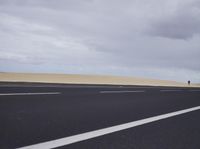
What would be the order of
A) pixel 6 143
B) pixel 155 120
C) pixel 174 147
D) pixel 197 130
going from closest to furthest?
pixel 6 143, pixel 174 147, pixel 197 130, pixel 155 120

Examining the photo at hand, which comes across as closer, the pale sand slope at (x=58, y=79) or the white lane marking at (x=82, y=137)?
the white lane marking at (x=82, y=137)

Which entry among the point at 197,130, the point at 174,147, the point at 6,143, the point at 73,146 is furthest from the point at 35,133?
the point at 197,130

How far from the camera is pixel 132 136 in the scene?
4.21 meters

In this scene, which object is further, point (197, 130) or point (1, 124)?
point (197, 130)

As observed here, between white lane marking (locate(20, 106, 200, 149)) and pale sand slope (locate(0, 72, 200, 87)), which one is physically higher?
pale sand slope (locate(0, 72, 200, 87))

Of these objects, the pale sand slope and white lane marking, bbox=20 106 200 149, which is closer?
white lane marking, bbox=20 106 200 149

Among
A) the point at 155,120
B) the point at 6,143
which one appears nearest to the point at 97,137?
the point at 6,143

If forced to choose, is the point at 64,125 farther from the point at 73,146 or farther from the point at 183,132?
the point at 183,132

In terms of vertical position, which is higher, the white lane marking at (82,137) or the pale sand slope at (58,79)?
the pale sand slope at (58,79)

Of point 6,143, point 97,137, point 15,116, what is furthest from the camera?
point 15,116

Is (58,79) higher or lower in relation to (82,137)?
higher

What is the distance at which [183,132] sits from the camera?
189 inches

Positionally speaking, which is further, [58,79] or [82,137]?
[58,79]

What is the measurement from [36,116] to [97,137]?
88.6 inches
